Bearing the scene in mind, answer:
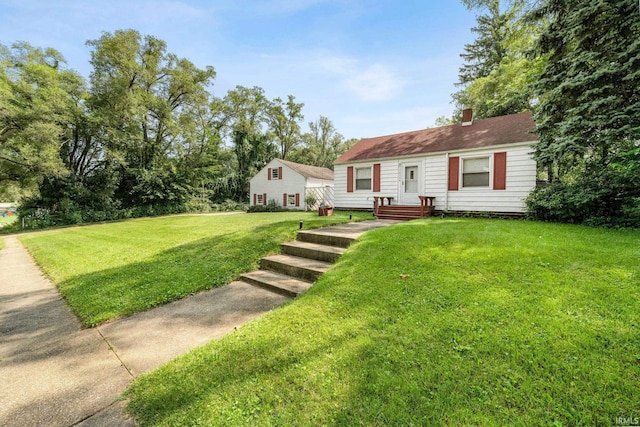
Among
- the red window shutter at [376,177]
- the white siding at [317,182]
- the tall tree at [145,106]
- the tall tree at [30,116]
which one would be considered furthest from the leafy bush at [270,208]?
the tall tree at [30,116]

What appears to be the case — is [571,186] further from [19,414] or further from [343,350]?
[19,414]

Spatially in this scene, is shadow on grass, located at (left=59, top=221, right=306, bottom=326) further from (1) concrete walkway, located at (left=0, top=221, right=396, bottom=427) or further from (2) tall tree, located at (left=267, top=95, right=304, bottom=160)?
(2) tall tree, located at (left=267, top=95, right=304, bottom=160)

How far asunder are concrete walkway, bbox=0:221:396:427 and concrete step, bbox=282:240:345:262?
4.20ft

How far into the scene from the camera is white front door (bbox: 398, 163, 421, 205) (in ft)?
37.8

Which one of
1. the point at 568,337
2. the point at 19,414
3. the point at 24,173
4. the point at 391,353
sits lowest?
the point at 19,414

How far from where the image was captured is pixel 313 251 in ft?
17.5

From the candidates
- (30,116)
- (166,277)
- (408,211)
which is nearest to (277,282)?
(166,277)

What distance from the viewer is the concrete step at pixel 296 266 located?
4.57 m

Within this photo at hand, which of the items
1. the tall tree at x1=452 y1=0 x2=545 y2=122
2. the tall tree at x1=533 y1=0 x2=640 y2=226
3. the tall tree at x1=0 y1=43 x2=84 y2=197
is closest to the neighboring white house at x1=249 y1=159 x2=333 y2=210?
the tall tree at x1=452 y1=0 x2=545 y2=122

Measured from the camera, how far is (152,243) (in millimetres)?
8195

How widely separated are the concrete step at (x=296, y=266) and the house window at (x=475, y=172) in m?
8.23

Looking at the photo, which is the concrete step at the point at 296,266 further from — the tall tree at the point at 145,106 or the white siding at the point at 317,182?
the tall tree at the point at 145,106

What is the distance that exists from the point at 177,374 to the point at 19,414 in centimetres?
111

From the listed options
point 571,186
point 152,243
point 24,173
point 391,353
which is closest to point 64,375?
point 391,353
